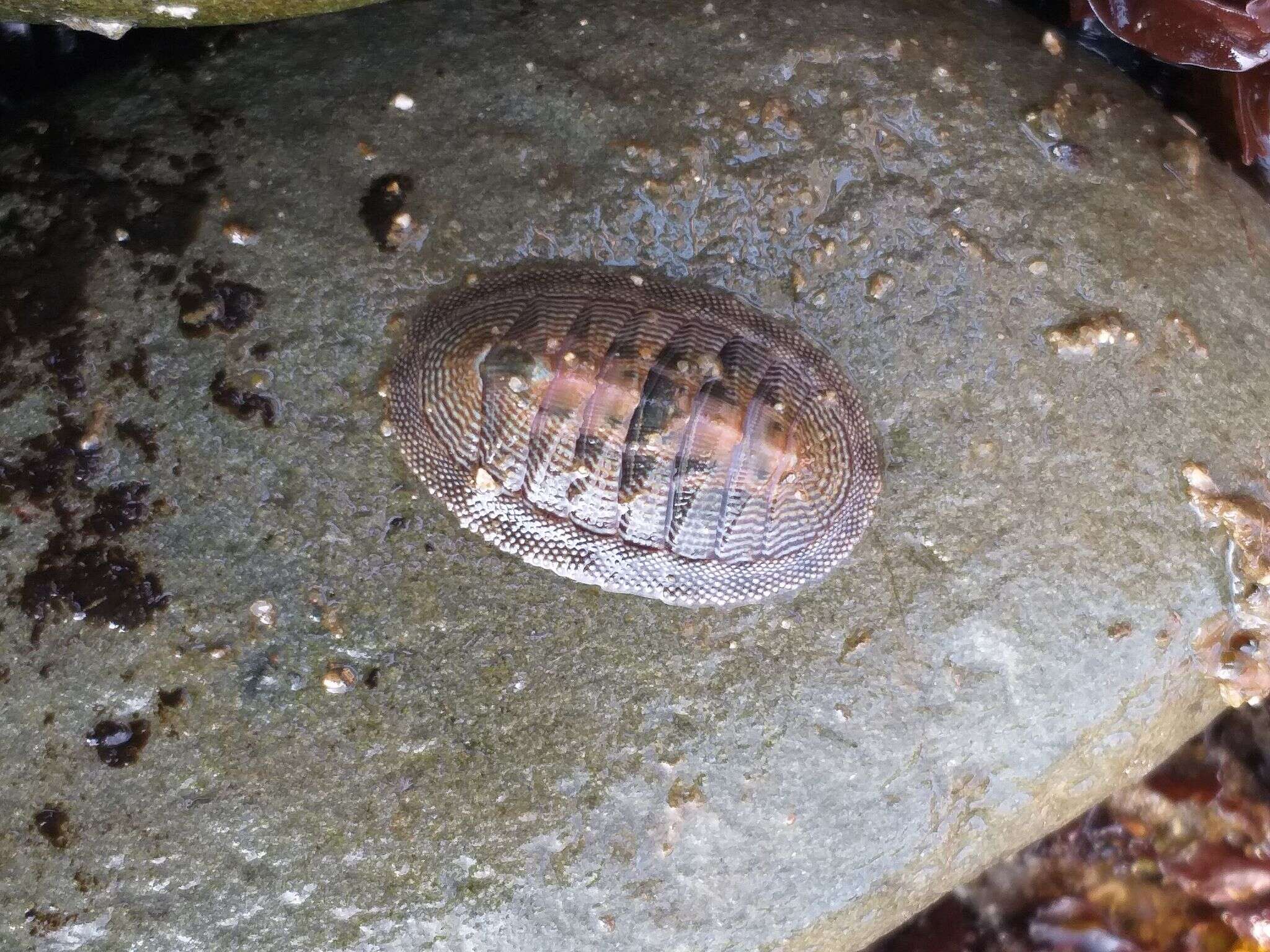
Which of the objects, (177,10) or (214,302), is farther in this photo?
(214,302)

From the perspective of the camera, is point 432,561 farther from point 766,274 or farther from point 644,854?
point 766,274

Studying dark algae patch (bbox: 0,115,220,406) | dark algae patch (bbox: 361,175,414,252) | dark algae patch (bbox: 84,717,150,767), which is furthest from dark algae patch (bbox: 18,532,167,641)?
dark algae patch (bbox: 361,175,414,252)

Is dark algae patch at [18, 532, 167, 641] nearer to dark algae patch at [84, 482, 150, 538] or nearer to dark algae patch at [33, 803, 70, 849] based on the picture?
dark algae patch at [84, 482, 150, 538]

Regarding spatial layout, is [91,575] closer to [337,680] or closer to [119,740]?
[119,740]

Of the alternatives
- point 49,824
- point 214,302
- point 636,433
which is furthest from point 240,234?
point 49,824

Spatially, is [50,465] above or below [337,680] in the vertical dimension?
above
